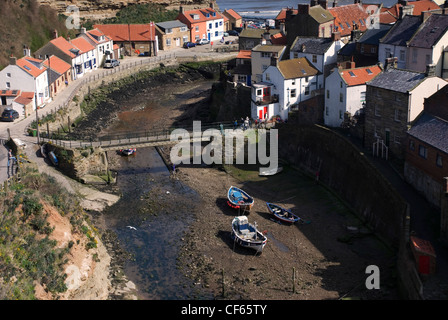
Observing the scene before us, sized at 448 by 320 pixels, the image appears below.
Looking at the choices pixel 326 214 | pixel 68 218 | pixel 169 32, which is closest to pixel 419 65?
pixel 326 214

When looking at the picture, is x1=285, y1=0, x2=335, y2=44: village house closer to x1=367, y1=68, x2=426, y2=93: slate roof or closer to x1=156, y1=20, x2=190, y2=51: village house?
x1=367, y1=68, x2=426, y2=93: slate roof

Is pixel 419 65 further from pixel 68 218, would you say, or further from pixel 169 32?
pixel 169 32

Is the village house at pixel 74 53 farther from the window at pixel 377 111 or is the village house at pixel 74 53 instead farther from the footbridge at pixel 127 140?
the window at pixel 377 111

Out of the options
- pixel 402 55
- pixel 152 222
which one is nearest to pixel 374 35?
pixel 402 55

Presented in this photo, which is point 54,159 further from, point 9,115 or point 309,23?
point 309,23

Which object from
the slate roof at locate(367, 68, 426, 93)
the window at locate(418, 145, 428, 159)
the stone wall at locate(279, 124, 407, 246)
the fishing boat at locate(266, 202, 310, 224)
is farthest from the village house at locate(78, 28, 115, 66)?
the window at locate(418, 145, 428, 159)
